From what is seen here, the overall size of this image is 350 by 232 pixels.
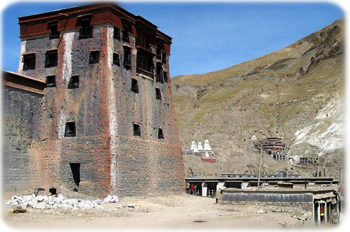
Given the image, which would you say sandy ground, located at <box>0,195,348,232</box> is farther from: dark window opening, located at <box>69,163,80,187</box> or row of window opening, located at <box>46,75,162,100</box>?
row of window opening, located at <box>46,75,162,100</box>

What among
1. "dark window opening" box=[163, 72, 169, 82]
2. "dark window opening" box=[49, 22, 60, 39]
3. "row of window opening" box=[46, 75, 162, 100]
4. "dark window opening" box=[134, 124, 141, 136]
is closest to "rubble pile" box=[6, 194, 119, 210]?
"dark window opening" box=[134, 124, 141, 136]

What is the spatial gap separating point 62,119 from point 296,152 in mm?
68569

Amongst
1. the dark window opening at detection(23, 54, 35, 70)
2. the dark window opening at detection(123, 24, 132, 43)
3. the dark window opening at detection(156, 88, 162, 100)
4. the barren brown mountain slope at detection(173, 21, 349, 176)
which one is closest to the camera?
the dark window opening at detection(123, 24, 132, 43)

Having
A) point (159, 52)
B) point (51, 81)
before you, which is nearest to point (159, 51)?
point (159, 52)

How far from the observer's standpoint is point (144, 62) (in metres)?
42.1

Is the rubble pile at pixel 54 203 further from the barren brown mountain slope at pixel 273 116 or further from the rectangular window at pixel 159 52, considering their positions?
the barren brown mountain slope at pixel 273 116

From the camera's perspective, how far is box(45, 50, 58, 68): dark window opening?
3922 centimetres

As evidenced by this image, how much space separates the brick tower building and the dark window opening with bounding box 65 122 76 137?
0.05 ft

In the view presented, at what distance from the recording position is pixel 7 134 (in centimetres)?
3466

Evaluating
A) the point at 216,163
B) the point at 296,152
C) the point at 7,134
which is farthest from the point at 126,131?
the point at 296,152

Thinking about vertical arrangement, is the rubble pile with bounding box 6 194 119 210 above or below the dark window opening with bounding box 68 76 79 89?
below

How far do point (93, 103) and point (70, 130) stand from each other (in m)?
2.89

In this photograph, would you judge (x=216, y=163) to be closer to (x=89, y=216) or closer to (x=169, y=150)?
(x=169, y=150)

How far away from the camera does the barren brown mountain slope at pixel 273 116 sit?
90562 mm
